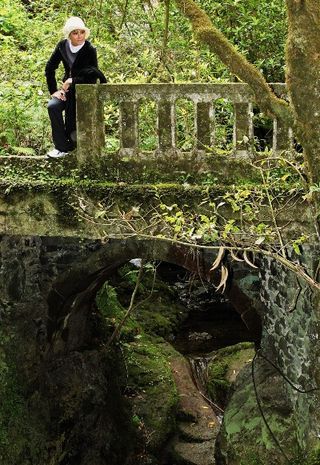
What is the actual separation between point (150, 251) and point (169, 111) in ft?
11.4

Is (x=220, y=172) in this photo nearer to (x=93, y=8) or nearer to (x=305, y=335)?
(x=305, y=335)

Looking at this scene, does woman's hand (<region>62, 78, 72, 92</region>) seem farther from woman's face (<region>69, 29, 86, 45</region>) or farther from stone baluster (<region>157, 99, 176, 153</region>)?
stone baluster (<region>157, 99, 176, 153</region>)

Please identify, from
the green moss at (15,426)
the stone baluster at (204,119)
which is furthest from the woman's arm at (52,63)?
the green moss at (15,426)

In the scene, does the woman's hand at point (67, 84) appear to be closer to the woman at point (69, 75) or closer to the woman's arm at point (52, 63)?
the woman at point (69, 75)

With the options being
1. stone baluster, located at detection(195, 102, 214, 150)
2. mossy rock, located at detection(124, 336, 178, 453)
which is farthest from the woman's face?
mossy rock, located at detection(124, 336, 178, 453)

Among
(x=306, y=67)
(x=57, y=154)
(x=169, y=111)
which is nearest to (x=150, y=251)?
(x=57, y=154)

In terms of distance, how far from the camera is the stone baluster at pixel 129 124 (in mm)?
6312

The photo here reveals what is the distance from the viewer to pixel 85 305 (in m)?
11.1

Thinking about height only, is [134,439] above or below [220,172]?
below

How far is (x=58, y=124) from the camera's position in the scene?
6.68 m

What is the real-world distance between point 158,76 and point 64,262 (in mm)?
2830

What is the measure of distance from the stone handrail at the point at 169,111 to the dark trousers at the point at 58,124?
30 cm

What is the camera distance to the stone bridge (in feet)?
20.8

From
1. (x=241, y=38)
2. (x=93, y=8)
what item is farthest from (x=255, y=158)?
(x=93, y=8)
